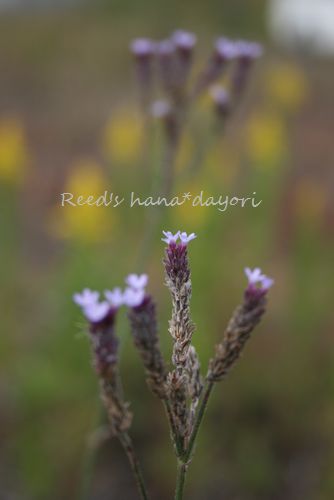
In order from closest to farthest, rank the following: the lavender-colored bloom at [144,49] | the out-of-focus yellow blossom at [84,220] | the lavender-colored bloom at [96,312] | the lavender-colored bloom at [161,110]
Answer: the lavender-colored bloom at [96,312]
the lavender-colored bloom at [161,110]
the lavender-colored bloom at [144,49]
the out-of-focus yellow blossom at [84,220]

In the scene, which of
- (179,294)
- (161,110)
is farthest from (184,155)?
(179,294)

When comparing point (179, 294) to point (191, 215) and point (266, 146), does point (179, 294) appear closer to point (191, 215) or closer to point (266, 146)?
point (191, 215)

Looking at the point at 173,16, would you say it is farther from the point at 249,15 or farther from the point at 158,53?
the point at 158,53

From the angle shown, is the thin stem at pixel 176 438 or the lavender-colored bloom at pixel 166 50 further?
the lavender-colored bloom at pixel 166 50

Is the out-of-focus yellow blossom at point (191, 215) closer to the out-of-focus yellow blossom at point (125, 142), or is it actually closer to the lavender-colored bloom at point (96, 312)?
the out-of-focus yellow blossom at point (125, 142)

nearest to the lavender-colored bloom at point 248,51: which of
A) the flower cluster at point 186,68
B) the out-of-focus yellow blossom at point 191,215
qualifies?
the flower cluster at point 186,68

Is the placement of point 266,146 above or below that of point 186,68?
above

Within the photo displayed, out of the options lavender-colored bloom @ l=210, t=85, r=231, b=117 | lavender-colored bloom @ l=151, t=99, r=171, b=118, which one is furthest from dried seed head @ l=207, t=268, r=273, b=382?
lavender-colored bloom @ l=210, t=85, r=231, b=117

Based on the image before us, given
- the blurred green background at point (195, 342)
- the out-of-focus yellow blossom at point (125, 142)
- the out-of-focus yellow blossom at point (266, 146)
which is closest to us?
the blurred green background at point (195, 342)

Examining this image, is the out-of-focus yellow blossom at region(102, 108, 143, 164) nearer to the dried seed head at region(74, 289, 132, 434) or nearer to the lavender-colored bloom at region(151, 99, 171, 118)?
the lavender-colored bloom at region(151, 99, 171, 118)

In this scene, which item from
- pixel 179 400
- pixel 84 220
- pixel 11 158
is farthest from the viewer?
pixel 11 158
